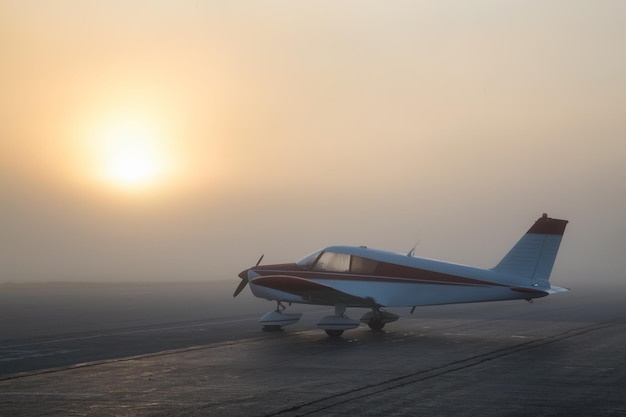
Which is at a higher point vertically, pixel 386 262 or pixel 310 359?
pixel 386 262

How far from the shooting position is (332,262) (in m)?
23.4

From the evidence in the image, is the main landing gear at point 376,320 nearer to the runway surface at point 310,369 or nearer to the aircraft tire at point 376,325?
the aircraft tire at point 376,325

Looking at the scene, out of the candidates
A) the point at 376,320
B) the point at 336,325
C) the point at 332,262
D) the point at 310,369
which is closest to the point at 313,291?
the point at 336,325

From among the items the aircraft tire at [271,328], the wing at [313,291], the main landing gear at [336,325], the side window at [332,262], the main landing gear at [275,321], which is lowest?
the aircraft tire at [271,328]

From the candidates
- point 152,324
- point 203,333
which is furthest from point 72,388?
point 152,324

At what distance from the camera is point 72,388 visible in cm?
1255

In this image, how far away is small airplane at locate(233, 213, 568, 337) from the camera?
21516mm

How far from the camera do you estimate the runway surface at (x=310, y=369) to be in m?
10.8

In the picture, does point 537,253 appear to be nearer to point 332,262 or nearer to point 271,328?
point 332,262

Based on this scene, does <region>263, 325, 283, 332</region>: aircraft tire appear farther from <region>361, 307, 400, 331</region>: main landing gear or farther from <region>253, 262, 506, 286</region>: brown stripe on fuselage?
<region>361, 307, 400, 331</region>: main landing gear

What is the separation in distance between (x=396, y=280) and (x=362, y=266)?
41.1 inches

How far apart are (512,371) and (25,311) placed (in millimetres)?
24134

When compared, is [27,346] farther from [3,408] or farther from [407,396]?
[407,396]

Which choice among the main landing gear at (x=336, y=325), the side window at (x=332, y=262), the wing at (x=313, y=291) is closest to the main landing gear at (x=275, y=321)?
the wing at (x=313, y=291)
